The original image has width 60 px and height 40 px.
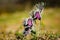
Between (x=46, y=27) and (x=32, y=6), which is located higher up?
(x=32, y=6)

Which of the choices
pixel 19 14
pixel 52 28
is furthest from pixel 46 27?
pixel 19 14

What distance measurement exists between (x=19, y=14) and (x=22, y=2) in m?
0.13

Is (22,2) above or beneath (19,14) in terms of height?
above

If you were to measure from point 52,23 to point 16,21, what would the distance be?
354 millimetres

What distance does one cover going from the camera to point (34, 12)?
1148mm

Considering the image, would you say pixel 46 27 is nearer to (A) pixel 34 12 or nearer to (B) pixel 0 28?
(A) pixel 34 12

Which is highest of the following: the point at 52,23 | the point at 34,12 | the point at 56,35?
the point at 34,12

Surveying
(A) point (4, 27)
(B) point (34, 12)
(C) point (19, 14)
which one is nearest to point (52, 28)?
(B) point (34, 12)

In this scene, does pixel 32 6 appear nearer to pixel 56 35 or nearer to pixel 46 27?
pixel 46 27

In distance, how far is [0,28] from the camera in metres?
1.17

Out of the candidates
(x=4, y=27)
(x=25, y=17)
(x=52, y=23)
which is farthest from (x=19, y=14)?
(x=52, y=23)

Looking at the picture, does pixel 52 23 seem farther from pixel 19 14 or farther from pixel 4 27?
pixel 4 27

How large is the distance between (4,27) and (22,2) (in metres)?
0.31

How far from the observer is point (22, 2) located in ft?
3.91
